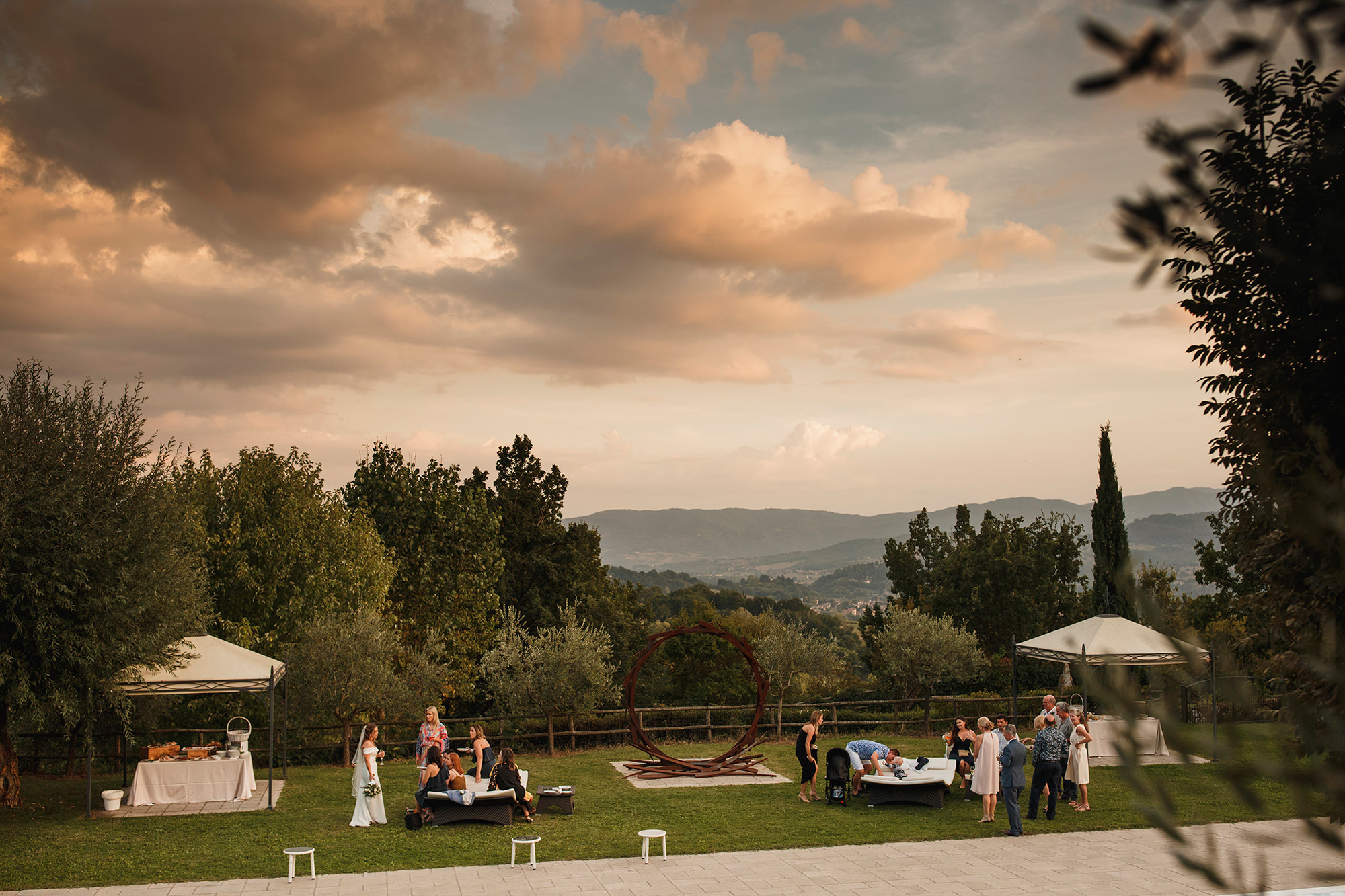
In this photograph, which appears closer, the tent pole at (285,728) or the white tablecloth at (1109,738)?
the tent pole at (285,728)

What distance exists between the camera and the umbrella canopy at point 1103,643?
18047 millimetres

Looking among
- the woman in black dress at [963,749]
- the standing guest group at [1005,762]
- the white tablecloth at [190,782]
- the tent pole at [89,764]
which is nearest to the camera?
the standing guest group at [1005,762]

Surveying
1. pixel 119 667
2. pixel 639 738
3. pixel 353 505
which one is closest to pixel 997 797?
pixel 639 738

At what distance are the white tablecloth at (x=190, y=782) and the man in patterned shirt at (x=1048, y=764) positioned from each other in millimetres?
12395

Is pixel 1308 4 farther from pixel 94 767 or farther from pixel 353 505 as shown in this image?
pixel 353 505

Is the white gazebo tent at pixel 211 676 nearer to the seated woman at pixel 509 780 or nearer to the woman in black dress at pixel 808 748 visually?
the seated woman at pixel 509 780

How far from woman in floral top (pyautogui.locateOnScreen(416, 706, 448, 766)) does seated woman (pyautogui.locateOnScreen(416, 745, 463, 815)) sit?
0.21 metres

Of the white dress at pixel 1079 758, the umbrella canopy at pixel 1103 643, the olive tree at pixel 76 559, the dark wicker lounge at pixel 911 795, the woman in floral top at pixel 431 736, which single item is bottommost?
the dark wicker lounge at pixel 911 795

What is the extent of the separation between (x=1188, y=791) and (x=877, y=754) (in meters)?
13.6

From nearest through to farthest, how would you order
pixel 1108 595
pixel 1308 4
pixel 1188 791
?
pixel 1308 4 < pixel 1188 791 < pixel 1108 595

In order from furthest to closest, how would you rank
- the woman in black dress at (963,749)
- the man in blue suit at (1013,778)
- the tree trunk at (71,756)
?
the tree trunk at (71,756) < the woman in black dress at (963,749) < the man in blue suit at (1013,778)

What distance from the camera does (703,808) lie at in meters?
14.8

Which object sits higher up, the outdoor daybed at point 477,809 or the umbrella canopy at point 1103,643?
the umbrella canopy at point 1103,643

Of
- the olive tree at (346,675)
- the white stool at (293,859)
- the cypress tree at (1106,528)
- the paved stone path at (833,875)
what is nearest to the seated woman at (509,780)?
the paved stone path at (833,875)
